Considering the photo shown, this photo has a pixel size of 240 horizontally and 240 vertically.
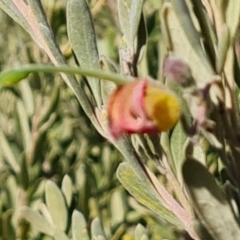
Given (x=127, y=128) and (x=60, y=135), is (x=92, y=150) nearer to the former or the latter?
(x=60, y=135)

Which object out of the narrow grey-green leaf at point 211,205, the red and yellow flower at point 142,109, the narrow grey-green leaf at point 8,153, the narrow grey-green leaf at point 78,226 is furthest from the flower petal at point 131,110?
the narrow grey-green leaf at point 8,153

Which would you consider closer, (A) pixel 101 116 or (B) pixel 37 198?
(A) pixel 101 116

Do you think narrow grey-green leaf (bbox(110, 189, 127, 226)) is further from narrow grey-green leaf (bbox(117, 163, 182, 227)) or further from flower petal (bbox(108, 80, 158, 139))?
flower petal (bbox(108, 80, 158, 139))

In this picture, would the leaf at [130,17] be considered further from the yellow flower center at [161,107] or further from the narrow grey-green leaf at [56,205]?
the narrow grey-green leaf at [56,205]

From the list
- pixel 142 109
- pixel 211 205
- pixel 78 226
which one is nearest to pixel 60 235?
pixel 78 226

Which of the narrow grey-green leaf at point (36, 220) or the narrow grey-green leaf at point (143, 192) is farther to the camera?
the narrow grey-green leaf at point (36, 220)

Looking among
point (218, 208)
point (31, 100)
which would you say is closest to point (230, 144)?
point (218, 208)

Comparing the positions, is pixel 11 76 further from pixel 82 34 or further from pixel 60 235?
pixel 60 235
